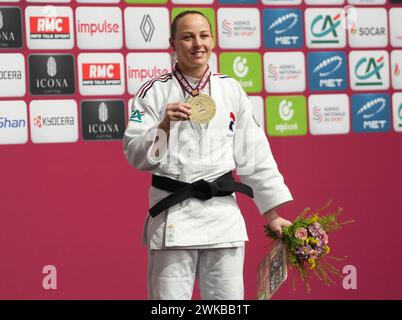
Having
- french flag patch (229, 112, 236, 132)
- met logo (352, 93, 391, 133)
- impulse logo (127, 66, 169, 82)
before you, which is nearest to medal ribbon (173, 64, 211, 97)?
french flag patch (229, 112, 236, 132)

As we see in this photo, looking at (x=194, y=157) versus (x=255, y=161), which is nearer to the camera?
(x=194, y=157)

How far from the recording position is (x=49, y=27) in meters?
3.02

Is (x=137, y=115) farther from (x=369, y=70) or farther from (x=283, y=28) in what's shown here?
(x=369, y=70)

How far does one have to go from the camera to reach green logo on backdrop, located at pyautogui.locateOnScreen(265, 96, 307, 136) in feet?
10.8

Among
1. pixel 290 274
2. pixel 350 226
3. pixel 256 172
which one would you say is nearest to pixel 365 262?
pixel 350 226

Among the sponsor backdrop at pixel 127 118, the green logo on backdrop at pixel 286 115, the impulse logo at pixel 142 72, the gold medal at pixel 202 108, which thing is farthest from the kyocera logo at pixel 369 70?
the gold medal at pixel 202 108

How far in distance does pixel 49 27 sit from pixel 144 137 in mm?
1212

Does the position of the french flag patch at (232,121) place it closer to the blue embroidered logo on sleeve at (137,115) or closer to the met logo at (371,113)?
the blue embroidered logo on sleeve at (137,115)

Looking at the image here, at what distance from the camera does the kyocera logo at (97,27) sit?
3.06 m

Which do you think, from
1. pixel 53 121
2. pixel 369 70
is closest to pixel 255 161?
pixel 53 121

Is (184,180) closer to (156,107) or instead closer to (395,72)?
(156,107)

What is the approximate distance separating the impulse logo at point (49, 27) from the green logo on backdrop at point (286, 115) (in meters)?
0.98

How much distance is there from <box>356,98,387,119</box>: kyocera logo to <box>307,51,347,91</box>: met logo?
137mm

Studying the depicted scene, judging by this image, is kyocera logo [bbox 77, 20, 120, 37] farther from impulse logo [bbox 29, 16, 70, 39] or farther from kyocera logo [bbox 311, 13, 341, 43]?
kyocera logo [bbox 311, 13, 341, 43]
